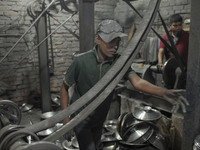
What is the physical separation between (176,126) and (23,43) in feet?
14.6

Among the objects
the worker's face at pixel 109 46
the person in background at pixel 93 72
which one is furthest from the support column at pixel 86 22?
the worker's face at pixel 109 46

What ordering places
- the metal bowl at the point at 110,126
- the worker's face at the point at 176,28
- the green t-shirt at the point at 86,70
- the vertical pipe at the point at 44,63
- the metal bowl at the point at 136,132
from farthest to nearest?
the vertical pipe at the point at 44,63 < the worker's face at the point at 176,28 < the metal bowl at the point at 110,126 < the metal bowl at the point at 136,132 < the green t-shirt at the point at 86,70

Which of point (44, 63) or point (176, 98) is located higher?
point (176, 98)

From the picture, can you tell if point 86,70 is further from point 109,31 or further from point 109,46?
point 109,31

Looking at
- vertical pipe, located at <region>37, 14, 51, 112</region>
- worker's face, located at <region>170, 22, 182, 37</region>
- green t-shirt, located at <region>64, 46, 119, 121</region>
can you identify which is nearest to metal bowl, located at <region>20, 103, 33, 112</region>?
vertical pipe, located at <region>37, 14, 51, 112</region>

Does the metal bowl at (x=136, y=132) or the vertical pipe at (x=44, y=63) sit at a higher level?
the vertical pipe at (x=44, y=63)

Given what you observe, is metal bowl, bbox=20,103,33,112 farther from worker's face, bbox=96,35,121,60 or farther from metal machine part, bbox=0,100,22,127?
worker's face, bbox=96,35,121,60

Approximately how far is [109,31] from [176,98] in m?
0.92

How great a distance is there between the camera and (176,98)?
1.20 m

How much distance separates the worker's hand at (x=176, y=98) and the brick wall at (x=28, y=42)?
423 centimetres

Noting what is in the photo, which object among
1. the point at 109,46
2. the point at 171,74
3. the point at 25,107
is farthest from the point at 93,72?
the point at 25,107

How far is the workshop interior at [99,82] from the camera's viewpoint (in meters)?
0.99

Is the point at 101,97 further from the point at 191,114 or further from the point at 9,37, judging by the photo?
the point at 9,37

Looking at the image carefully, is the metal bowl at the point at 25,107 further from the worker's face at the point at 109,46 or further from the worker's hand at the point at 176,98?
the worker's hand at the point at 176,98
